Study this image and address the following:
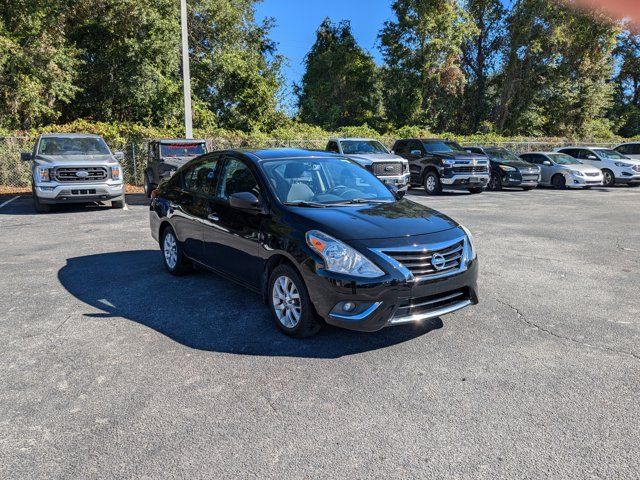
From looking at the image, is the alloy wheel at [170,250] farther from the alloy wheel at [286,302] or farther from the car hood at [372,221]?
the car hood at [372,221]

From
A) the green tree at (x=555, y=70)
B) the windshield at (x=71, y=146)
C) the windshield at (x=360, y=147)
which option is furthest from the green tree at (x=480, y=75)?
the windshield at (x=71, y=146)

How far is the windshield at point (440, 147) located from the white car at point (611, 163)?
6.70 m

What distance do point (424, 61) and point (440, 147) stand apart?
2022 centimetres

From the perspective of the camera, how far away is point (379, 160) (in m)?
14.5

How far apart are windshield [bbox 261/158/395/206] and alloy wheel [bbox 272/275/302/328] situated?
0.79 meters

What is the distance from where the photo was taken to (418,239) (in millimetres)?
4125

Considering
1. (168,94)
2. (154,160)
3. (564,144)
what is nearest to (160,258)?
(154,160)

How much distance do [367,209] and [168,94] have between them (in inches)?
870

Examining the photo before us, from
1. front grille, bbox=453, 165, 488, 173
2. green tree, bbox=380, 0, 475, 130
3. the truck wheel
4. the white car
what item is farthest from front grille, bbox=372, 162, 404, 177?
green tree, bbox=380, 0, 475, 130

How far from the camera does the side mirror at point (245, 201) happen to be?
4660mm

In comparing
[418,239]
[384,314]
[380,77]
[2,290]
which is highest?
[380,77]

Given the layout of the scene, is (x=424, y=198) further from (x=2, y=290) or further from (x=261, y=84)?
(x=261, y=84)

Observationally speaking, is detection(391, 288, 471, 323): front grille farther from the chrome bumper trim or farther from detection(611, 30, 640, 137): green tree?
detection(611, 30, 640, 137): green tree

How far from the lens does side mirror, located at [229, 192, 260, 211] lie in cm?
466
